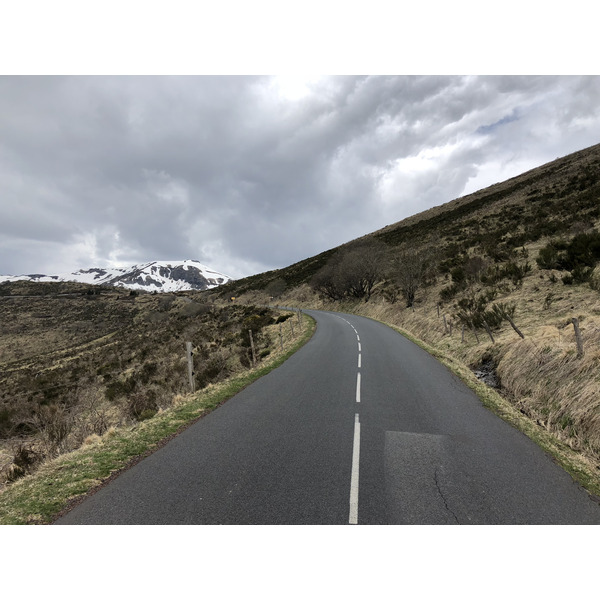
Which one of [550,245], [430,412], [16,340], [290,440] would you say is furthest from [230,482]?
[16,340]

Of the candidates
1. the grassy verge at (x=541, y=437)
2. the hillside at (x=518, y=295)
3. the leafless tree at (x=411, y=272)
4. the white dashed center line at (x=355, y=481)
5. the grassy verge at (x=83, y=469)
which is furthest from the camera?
the leafless tree at (x=411, y=272)

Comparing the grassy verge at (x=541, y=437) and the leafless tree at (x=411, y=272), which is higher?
the leafless tree at (x=411, y=272)

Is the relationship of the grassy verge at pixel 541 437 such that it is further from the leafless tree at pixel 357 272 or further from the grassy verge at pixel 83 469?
the leafless tree at pixel 357 272

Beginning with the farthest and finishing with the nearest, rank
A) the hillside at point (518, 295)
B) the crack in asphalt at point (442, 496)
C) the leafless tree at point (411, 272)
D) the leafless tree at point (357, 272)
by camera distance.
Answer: the leafless tree at point (357, 272), the leafless tree at point (411, 272), the hillside at point (518, 295), the crack in asphalt at point (442, 496)

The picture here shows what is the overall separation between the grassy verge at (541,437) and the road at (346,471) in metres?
0.19

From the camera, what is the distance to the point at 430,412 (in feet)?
23.5

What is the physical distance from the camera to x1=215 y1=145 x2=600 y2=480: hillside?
718 cm

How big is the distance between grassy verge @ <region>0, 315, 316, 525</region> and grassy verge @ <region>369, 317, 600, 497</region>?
7.10 m

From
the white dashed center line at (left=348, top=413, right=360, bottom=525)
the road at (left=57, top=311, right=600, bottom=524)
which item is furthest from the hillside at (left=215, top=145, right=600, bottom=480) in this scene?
the white dashed center line at (left=348, top=413, right=360, bottom=525)

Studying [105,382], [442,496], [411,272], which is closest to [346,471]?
[442,496]

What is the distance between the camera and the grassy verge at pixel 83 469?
3.96 meters

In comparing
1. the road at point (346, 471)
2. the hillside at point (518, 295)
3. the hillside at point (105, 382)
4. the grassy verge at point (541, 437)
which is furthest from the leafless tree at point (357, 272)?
the road at point (346, 471)

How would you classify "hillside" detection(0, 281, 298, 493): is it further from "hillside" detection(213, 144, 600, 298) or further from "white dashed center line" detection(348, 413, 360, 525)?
"hillside" detection(213, 144, 600, 298)

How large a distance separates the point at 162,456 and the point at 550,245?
23986mm
